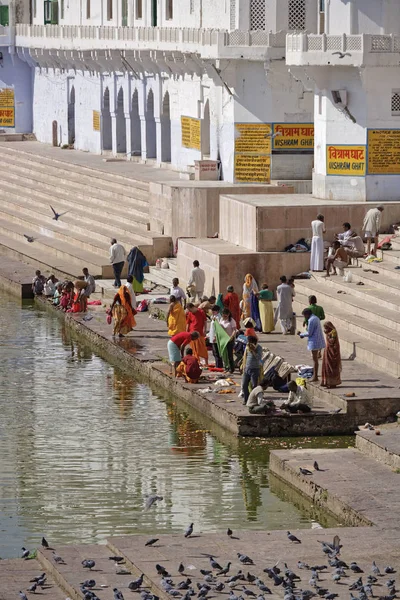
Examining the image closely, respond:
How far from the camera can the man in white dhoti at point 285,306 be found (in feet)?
79.5

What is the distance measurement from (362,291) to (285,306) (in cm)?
112

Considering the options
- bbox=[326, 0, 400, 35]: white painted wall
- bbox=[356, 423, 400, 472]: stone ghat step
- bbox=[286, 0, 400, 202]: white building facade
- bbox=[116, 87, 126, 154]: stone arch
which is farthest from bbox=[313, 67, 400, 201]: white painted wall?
bbox=[116, 87, 126, 154]: stone arch

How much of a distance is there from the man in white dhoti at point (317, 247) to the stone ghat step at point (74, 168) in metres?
9.93

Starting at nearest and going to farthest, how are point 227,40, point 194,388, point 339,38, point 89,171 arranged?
1. point 194,388
2. point 339,38
3. point 227,40
4. point 89,171

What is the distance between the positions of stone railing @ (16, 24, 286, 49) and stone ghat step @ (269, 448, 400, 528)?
16632mm

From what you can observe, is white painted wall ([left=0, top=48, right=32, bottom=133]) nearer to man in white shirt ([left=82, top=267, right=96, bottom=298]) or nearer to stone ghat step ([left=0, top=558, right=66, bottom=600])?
man in white shirt ([left=82, top=267, right=96, bottom=298])

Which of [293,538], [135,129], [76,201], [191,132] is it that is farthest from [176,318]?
[135,129]

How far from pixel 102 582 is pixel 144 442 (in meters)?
5.80

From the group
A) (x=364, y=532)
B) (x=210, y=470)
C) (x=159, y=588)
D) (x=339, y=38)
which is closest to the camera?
(x=159, y=588)

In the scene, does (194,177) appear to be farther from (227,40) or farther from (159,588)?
(159,588)

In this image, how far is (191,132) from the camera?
38.3 m

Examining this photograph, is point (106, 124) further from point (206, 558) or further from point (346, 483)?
point (206, 558)

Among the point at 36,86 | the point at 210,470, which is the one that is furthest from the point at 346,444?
the point at 36,86

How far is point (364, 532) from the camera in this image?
1522cm
